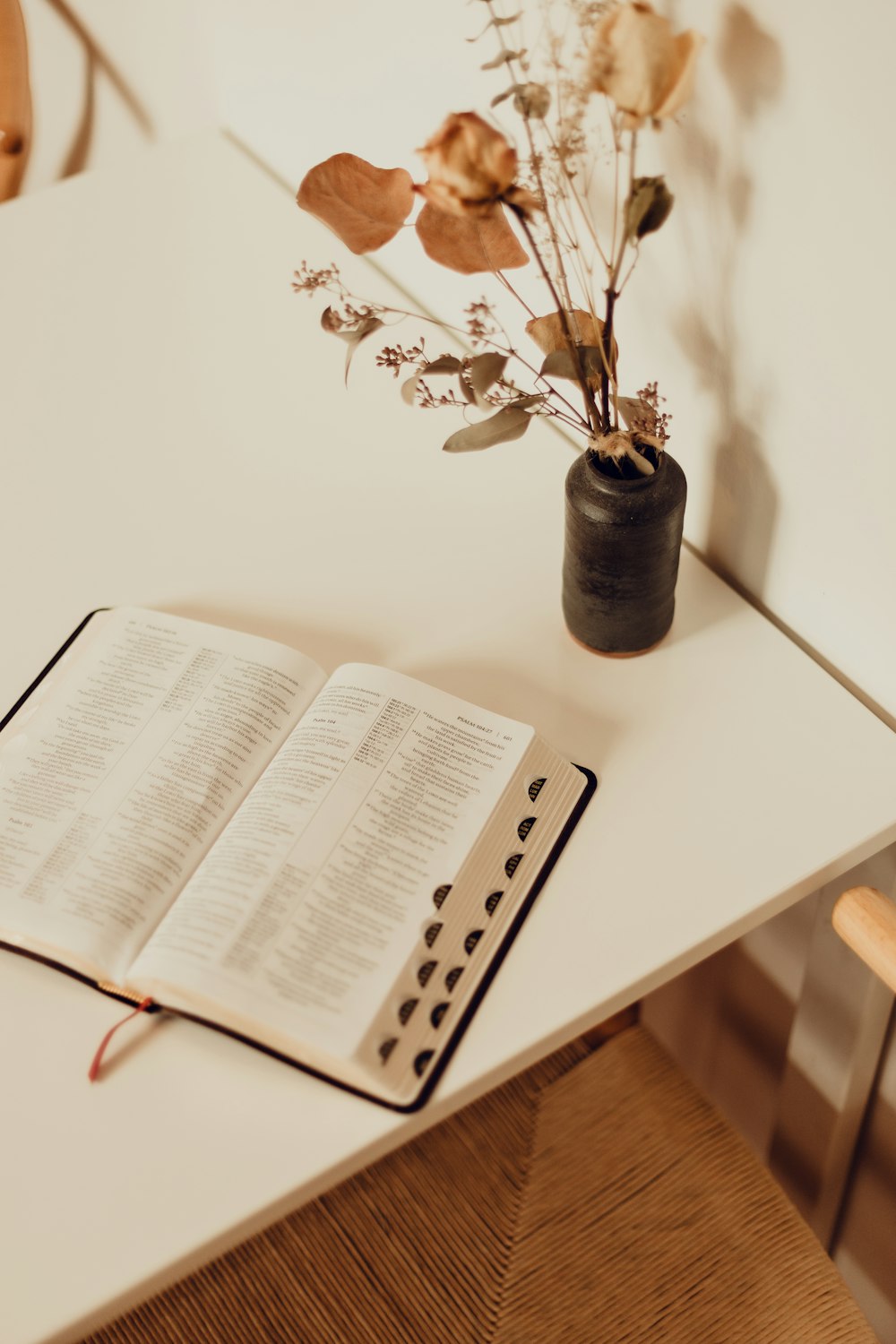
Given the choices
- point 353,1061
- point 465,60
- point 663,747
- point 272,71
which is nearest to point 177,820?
point 353,1061

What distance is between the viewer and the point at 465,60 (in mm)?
973

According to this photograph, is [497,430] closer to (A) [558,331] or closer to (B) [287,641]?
(A) [558,331]

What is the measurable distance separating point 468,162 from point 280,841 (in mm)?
395

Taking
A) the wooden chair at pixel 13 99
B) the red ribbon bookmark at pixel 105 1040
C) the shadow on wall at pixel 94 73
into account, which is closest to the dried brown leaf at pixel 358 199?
the red ribbon bookmark at pixel 105 1040

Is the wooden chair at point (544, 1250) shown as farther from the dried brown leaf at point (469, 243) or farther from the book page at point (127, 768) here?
the dried brown leaf at point (469, 243)

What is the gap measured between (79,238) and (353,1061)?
1.05 meters

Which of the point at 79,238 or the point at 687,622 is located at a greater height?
the point at 79,238

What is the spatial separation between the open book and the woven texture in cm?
33

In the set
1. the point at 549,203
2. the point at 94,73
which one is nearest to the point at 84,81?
the point at 94,73

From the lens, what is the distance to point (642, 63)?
0.58 meters

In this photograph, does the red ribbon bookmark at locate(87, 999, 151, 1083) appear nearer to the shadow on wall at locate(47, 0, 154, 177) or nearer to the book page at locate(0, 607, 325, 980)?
the book page at locate(0, 607, 325, 980)

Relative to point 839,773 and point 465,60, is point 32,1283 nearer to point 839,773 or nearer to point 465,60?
point 839,773

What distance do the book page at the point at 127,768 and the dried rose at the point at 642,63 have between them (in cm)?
42

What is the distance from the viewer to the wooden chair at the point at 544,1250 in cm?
86
